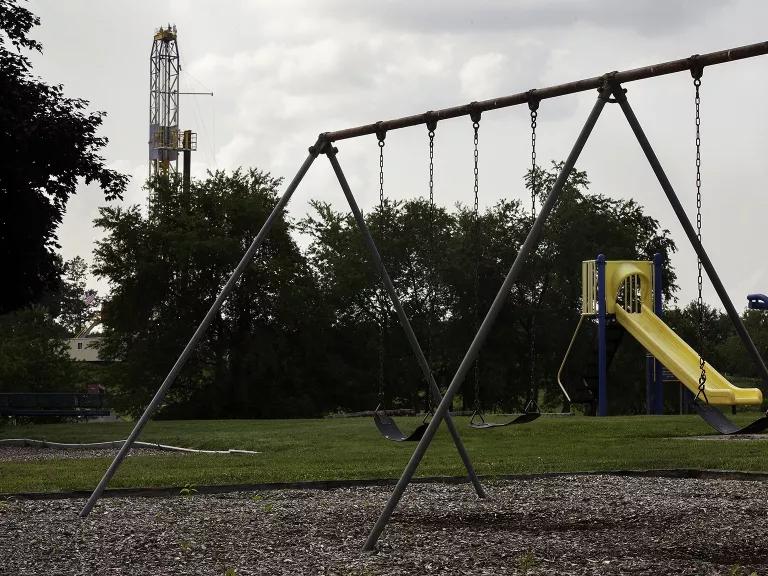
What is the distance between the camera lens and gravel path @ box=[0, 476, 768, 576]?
726cm

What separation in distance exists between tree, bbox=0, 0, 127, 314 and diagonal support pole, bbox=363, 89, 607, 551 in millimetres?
14201

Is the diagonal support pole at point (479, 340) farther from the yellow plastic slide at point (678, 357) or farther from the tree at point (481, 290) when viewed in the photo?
the tree at point (481, 290)

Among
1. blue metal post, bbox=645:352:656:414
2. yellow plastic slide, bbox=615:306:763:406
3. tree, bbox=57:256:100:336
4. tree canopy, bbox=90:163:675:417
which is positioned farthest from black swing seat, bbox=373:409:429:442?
tree, bbox=57:256:100:336

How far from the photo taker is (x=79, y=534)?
8633 millimetres

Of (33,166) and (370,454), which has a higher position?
(33,166)

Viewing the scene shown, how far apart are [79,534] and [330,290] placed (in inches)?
1151

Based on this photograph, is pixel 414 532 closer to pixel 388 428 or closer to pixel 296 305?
pixel 388 428

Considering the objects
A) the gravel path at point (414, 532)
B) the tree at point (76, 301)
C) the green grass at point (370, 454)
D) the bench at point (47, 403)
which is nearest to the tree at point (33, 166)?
the green grass at point (370, 454)

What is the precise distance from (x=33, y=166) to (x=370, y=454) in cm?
851

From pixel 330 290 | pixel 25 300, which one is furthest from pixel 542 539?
pixel 330 290

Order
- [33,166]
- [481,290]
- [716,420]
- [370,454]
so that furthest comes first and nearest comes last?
[481,290], [33,166], [370,454], [716,420]

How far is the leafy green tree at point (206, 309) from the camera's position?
3478 cm

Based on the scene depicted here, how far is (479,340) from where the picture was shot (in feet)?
26.1

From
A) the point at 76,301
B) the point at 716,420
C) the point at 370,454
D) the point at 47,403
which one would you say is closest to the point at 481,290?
the point at 47,403
